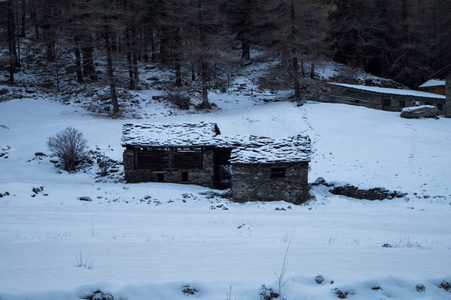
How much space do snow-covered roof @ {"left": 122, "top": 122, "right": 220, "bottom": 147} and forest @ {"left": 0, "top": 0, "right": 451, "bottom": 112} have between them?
1194 centimetres

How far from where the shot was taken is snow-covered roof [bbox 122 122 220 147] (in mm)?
20141

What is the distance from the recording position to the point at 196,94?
38250 mm

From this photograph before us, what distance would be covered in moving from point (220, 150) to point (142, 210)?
8668mm

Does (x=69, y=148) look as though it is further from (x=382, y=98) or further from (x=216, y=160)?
(x=382, y=98)

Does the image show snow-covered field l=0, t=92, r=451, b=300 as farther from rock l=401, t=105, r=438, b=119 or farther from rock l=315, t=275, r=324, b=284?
rock l=401, t=105, r=438, b=119

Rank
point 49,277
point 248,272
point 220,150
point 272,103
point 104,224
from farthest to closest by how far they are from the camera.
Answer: point 272,103 < point 220,150 < point 104,224 < point 248,272 < point 49,277

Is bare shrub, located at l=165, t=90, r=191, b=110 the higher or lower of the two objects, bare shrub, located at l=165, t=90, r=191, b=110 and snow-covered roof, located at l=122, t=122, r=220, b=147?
the higher

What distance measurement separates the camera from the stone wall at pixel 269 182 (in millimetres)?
17891

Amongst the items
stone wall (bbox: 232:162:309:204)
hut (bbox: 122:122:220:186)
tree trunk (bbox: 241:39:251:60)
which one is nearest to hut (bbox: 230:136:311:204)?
stone wall (bbox: 232:162:309:204)

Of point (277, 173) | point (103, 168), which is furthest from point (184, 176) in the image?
point (277, 173)

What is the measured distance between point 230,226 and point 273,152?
8.65m

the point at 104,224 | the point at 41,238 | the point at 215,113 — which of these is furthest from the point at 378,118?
the point at 41,238

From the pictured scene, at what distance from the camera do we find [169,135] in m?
20.9

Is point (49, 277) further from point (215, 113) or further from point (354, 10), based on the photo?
point (354, 10)
